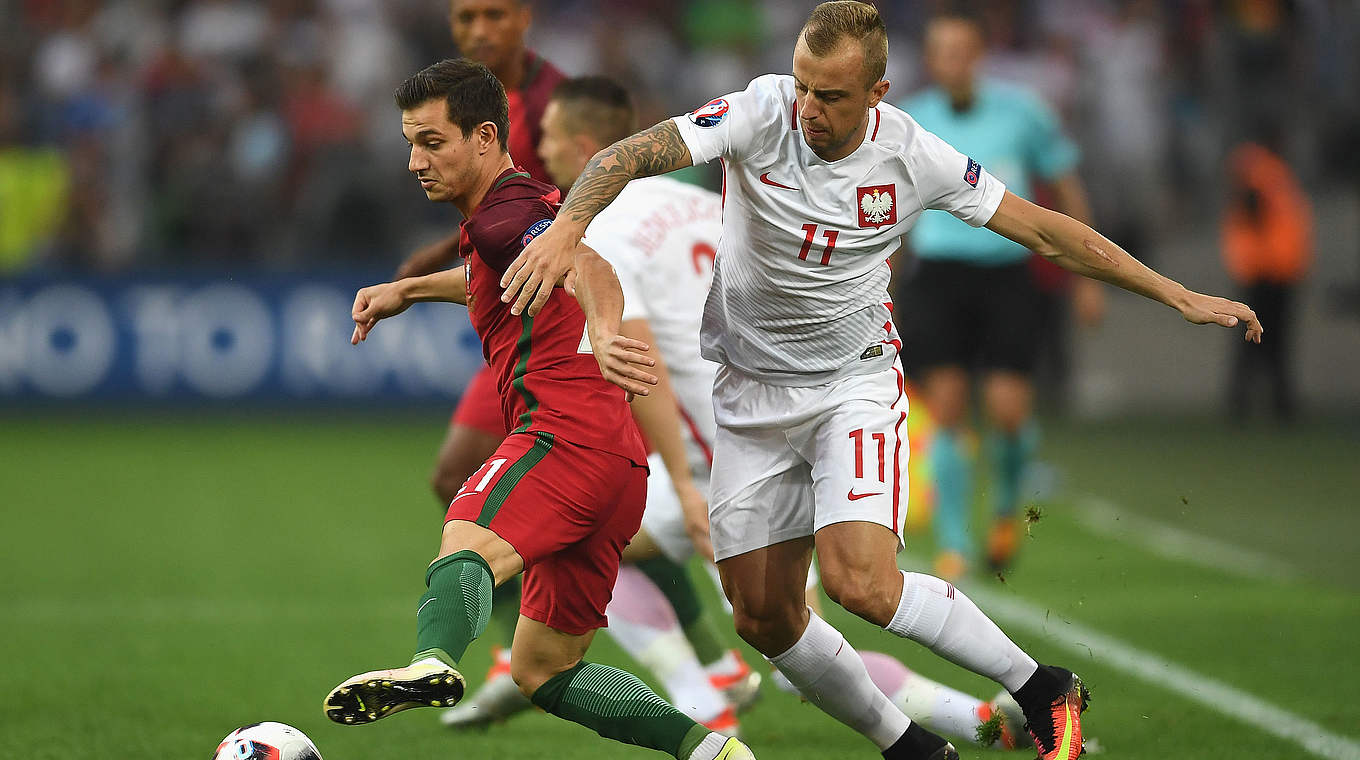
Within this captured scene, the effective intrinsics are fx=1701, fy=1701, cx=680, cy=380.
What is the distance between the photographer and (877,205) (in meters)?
4.68

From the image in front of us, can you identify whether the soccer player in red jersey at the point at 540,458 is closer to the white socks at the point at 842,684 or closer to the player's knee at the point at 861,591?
the white socks at the point at 842,684

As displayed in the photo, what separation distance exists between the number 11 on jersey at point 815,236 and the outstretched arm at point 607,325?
2.40 ft

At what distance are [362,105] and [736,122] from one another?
13.2 meters

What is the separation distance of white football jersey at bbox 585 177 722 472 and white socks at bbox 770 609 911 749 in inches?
46.0

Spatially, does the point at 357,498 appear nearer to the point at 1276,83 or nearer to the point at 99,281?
the point at 99,281

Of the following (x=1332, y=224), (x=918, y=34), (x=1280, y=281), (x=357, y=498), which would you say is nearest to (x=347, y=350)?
(x=357, y=498)

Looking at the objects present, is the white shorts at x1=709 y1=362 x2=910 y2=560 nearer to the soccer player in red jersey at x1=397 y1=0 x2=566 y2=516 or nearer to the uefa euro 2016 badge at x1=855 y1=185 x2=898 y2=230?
the uefa euro 2016 badge at x1=855 y1=185 x2=898 y2=230

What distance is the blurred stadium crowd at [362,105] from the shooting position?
1639 cm

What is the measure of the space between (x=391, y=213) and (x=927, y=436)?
287 inches

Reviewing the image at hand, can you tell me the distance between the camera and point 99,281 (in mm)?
15805

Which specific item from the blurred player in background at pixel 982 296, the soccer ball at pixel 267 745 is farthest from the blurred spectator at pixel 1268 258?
the soccer ball at pixel 267 745

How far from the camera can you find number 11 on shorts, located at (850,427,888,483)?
183 inches

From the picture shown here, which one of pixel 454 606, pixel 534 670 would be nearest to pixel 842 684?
pixel 534 670

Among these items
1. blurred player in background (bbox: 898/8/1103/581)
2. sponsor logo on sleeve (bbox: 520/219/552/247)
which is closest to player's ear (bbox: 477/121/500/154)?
sponsor logo on sleeve (bbox: 520/219/552/247)
